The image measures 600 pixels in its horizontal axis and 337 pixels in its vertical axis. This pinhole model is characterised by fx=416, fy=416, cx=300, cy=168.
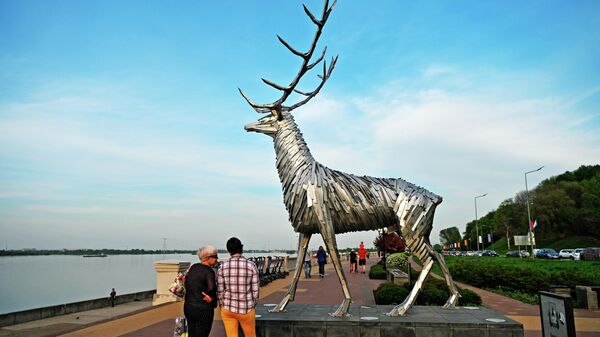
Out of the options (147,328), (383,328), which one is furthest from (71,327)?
(383,328)

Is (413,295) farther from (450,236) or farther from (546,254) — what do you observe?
(450,236)

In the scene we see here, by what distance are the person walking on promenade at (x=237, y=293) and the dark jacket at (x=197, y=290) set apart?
0.11 metres

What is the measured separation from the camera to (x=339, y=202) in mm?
6906

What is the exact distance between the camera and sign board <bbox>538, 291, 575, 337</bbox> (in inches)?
169

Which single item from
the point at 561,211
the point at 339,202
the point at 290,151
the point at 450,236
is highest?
the point at 561,211

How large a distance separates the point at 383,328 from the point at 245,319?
2.51m

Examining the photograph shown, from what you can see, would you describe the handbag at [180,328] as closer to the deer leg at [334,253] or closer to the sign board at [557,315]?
the deer leg at [334,253]

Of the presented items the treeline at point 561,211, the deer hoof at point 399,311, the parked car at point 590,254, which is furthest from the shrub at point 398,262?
the treeline at point 561,211

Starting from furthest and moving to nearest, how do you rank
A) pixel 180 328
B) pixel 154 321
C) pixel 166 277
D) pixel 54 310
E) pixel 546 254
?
pixel 546 254, pixel 166 277, pixel 54 310, pixel 154 321, pixel 180 328

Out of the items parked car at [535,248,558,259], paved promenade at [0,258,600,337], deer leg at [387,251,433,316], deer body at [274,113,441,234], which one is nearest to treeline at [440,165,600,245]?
parked car at [535,248,558,259]

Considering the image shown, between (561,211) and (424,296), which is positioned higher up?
(561,211)

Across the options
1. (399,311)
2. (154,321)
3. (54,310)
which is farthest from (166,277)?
(399,311)

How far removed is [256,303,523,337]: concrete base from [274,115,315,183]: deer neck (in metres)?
2.28

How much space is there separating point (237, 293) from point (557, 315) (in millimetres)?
3521
